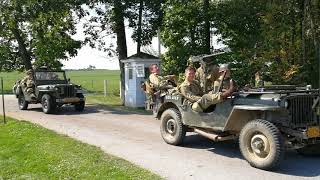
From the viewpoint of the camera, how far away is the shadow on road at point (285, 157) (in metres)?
8.39

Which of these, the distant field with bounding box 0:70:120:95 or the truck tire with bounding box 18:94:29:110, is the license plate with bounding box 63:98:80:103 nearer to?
the truck tire with bounding box 18:94:29:110

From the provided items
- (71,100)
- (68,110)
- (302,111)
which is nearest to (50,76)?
(68,110)

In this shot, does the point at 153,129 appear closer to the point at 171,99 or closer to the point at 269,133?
the point at 171,99

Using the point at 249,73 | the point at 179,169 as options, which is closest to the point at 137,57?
the point at 249,73

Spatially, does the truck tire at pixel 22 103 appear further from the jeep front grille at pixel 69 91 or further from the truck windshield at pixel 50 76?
the jeep front grille at pixel 69 91

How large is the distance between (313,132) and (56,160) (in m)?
4.53

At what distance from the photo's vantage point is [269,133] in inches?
325

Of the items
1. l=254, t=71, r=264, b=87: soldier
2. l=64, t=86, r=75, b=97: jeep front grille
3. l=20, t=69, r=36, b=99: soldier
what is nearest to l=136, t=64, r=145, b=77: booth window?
l=64, t=86, r=75, b=97: jeep front grille

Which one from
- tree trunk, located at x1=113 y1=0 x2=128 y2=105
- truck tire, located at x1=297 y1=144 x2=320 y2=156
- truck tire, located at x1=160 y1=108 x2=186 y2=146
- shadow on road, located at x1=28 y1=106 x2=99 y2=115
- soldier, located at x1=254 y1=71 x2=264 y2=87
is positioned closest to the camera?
truck tire, located at x1=297 y1=144 x2=320 y2=156

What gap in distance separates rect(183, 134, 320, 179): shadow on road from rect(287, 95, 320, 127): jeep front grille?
0.73 meters

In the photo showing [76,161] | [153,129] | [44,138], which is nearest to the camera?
[76,161]

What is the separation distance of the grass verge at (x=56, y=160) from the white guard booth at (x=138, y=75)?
7.72 m

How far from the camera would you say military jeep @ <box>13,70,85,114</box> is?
18453 mm

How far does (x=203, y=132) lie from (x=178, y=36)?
1251 cm
